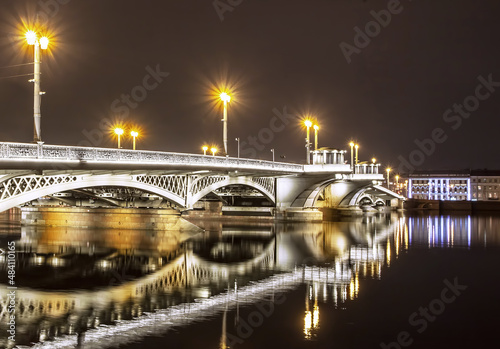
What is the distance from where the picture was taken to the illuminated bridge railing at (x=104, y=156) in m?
24.4

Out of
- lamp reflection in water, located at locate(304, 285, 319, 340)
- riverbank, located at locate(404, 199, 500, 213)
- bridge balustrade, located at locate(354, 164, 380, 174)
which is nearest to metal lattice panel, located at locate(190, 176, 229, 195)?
lamp reflection in water, located at locate(304, 285, 319, 340)

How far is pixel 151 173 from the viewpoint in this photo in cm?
3941

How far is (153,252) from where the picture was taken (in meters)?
32.9

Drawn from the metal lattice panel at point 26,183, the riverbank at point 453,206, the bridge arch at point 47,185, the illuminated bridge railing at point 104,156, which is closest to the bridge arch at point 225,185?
the illuminated bridge railing at point 104,156

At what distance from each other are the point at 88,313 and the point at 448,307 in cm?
1151

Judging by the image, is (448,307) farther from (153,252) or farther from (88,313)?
(153,252)

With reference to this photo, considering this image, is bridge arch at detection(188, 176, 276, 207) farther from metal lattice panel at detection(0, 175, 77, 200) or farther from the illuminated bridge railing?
metal lattice panel at detection(0, 175, 77, 200)

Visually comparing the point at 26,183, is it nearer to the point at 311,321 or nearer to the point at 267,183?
the point at 311,321

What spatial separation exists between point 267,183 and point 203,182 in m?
15.3

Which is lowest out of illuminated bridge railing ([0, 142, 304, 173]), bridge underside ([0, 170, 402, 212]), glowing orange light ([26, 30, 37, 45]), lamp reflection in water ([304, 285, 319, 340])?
lamp reflection in water ([304, 285, 319, 340])

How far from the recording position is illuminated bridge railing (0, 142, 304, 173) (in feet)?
79.9

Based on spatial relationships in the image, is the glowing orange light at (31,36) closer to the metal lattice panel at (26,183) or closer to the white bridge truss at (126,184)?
the white bridge truss at (126,184)

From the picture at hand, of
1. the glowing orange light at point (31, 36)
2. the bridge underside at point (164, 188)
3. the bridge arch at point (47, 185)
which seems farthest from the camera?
the bridge underside at point (164, 188)

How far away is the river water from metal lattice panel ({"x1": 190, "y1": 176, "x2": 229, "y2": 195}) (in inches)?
391
